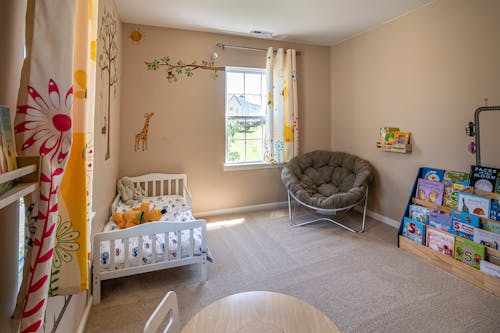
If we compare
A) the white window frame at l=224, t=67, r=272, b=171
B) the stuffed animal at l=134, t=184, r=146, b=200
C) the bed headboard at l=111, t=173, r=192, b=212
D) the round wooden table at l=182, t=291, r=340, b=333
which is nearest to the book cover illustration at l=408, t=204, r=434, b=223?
the white window frame at l=224, t=67, r=272, b=171

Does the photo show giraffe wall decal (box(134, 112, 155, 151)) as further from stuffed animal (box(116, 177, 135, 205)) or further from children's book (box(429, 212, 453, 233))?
children's book (box(429, 212, 453, 233))

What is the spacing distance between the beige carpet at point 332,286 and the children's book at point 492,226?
18.8 inches

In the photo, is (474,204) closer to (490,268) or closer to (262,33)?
(490,268)

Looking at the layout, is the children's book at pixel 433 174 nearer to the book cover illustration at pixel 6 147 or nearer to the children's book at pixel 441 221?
the children's book at pixel 441 221

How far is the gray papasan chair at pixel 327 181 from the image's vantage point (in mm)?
3021

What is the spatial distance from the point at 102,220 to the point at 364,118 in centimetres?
341

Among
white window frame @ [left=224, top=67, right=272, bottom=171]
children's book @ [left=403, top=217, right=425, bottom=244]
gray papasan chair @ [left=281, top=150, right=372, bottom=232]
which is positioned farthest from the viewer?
white window frame @ [left=224, top=67, right=272, bottom=171]

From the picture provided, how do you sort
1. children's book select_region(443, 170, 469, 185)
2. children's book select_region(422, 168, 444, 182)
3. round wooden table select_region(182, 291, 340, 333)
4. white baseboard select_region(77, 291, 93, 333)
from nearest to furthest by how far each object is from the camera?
round wooden table select_region(182, 291, 340, 333), white baseboard select_region(77, 291, 93, 333), children's book select_region(443, 170, 469, 185), children's book select_region(422, 168, 444, 182)

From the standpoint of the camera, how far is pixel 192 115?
3.48 m

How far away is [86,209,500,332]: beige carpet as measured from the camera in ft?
5.55

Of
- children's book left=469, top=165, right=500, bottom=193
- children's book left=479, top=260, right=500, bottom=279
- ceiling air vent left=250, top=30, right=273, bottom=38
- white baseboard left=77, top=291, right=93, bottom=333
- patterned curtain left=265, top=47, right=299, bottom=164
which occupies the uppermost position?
ceiling air vent left=250, top=30, right=273, bottom=38

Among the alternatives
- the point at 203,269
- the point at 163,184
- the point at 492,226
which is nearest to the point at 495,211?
the point at 492,226

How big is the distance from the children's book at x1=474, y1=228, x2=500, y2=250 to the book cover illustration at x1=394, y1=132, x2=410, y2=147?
1.19m

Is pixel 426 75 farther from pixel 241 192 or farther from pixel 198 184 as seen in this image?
pixel 198 184
